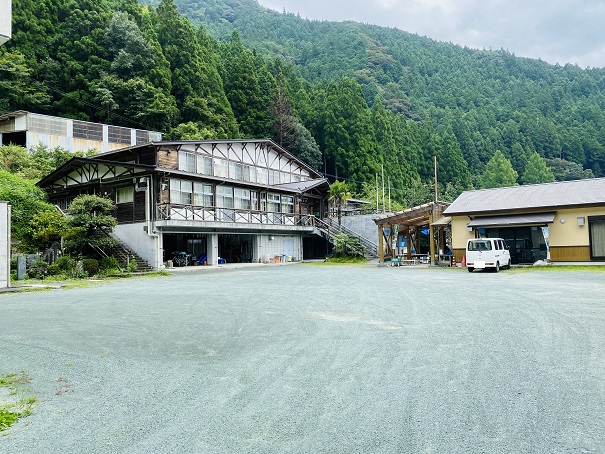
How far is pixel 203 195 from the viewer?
77.8 ft

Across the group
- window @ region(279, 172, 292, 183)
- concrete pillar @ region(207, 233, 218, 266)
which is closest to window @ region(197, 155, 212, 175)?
concrete pillar @ region(207, 233, 218, 266)

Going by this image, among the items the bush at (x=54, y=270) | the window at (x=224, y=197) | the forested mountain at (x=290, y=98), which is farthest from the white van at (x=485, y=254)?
the forested mountain at (x=290, y=98)

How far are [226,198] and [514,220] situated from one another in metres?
15.3

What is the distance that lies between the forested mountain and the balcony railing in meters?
10.7

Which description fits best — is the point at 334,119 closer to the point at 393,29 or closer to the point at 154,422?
the point at 154,422

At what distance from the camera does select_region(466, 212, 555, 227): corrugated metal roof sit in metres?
18.3

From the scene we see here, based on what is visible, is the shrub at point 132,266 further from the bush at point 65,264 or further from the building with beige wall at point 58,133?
the building with beige wall at point 58,133

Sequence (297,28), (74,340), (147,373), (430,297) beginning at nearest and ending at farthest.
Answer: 1. (147,373)
2. (74,340)
3. (430,297)
4. (297,28)

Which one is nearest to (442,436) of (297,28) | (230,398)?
(230,398)

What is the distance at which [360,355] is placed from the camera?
4.96 meters

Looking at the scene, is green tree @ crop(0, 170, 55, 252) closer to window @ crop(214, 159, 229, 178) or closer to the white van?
window @ crop(214, 159, 229, 178)

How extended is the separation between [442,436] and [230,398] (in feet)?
5.85

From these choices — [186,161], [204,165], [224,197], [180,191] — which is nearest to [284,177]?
[224,197]

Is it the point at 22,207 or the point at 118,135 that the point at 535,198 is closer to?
the point at 22,207
